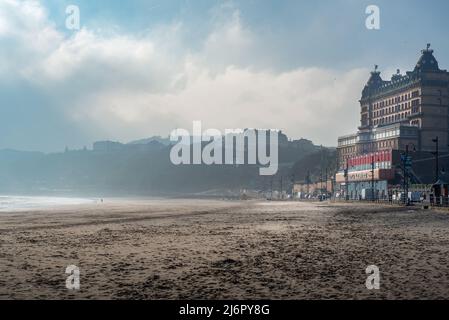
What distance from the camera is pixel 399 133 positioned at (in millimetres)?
126625

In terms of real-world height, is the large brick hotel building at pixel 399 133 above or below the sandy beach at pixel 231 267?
above

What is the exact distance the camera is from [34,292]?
11.0 m

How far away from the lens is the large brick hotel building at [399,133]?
112188 millimetres

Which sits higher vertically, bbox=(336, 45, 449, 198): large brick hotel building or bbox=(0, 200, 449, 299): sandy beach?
bbox=(336, 45, 449, 198): large brick hotel building

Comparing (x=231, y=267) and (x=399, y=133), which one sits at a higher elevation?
(x=399, y=133)

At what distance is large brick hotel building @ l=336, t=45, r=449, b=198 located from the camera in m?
112

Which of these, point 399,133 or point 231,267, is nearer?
point 231,267

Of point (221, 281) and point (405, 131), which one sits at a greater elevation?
point (405, 131)

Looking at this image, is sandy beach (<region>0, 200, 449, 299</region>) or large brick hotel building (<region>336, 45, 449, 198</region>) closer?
sandy beach (<region>0, 200, 449, 299</region>)

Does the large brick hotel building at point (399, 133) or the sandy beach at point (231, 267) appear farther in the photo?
the large brick hotel building at point (399, 133)
